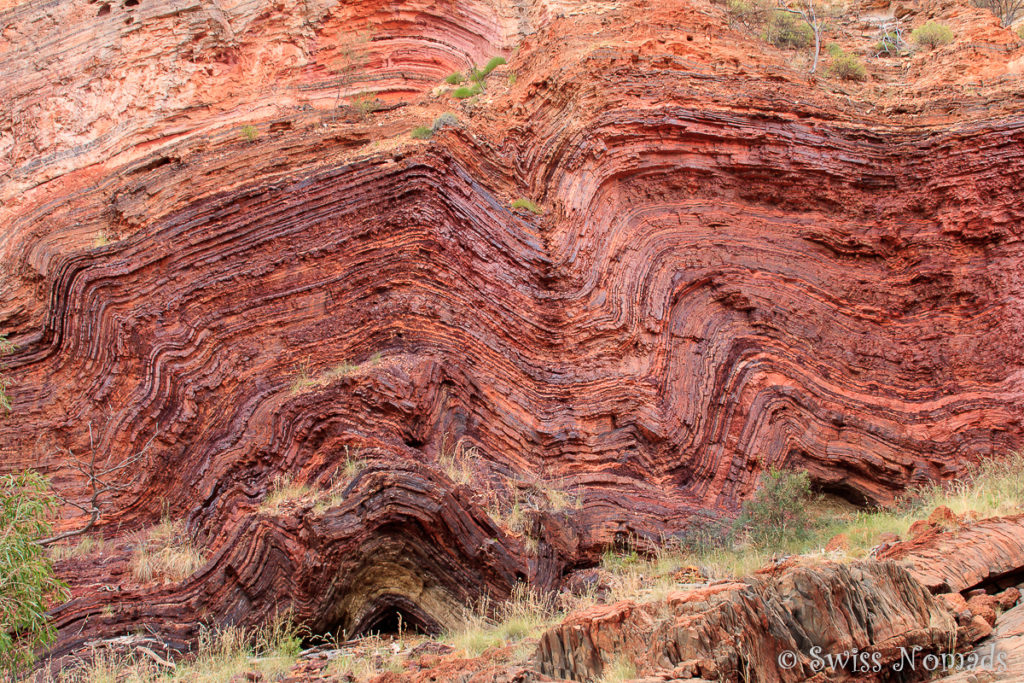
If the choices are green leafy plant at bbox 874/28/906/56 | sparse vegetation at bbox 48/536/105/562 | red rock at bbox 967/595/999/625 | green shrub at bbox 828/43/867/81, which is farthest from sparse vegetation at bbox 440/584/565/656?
green leafy plant at bbox 874/28/906/56

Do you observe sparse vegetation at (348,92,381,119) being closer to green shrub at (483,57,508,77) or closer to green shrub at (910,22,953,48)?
green shrub at (483,57,508,77)

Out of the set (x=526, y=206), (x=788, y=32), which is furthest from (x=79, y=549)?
(x=788, y=32)

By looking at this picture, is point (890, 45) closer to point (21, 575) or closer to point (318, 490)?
point (318, 490)

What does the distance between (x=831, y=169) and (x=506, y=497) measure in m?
8.68

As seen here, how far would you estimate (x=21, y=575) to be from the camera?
7.44 m

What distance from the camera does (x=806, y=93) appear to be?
1571 centimetres

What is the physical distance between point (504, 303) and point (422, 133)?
332 centimetres

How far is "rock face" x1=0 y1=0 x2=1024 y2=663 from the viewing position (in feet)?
35.8

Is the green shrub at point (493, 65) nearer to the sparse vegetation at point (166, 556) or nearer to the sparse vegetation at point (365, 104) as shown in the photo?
the sparse vegetation at point (365, 104)

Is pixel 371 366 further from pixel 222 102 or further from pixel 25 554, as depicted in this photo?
pixel 222 102

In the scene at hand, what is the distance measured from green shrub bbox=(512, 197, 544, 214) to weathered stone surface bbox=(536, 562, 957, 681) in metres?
8.99

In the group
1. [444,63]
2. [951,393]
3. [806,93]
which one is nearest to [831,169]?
[806,93]

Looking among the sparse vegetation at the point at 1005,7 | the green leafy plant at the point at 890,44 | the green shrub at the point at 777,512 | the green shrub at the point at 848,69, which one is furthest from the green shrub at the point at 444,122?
the sparse vegetation at the point at 1005,7

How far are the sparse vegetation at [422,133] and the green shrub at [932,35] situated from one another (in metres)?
11.0
